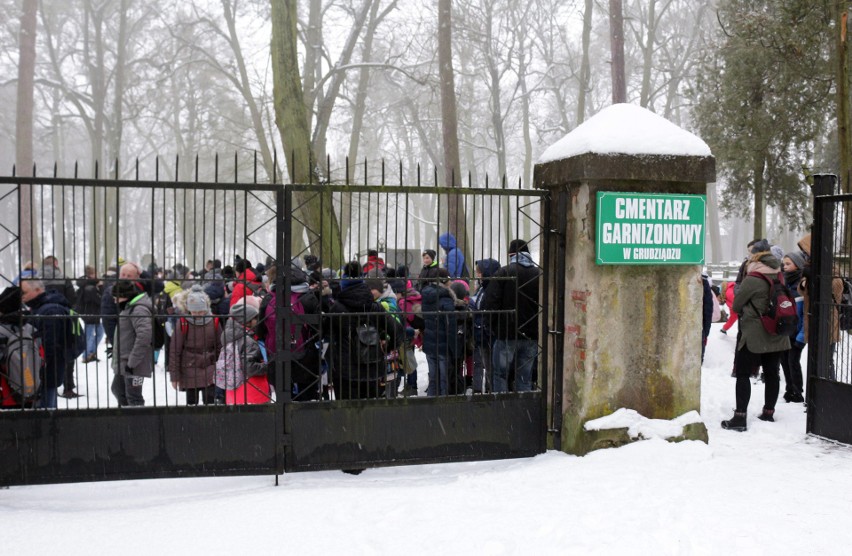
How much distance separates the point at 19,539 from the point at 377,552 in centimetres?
226

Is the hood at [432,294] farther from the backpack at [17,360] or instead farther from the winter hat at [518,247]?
the backpack at [17,360]

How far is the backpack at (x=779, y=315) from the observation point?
7.34m

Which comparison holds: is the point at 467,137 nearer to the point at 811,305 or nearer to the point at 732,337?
the point at 732,337

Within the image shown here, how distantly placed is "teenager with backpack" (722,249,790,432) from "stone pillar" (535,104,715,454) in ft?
3.85

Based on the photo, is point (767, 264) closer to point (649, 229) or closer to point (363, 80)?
point (649, 229)

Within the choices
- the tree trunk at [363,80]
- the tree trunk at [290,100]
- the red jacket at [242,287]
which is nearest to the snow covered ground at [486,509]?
the red jacket at [242,287]

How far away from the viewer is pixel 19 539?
468cm

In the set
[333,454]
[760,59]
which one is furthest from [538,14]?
[333,454]

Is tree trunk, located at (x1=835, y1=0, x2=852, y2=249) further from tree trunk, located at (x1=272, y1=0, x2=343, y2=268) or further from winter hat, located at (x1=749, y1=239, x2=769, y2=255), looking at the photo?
tree trunk, located at (x1=272, y1=0, x2=343, y2=268)

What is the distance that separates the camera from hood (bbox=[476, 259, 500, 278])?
259 inches

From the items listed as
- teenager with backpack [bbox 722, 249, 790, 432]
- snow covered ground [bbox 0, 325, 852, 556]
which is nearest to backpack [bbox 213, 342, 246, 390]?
snow covered ground [bbox 0, 325, 852, 556]

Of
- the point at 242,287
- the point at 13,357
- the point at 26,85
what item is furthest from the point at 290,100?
the point at 26,85

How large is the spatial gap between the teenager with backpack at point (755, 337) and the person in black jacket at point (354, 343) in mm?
3626

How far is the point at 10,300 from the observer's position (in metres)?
5.82
